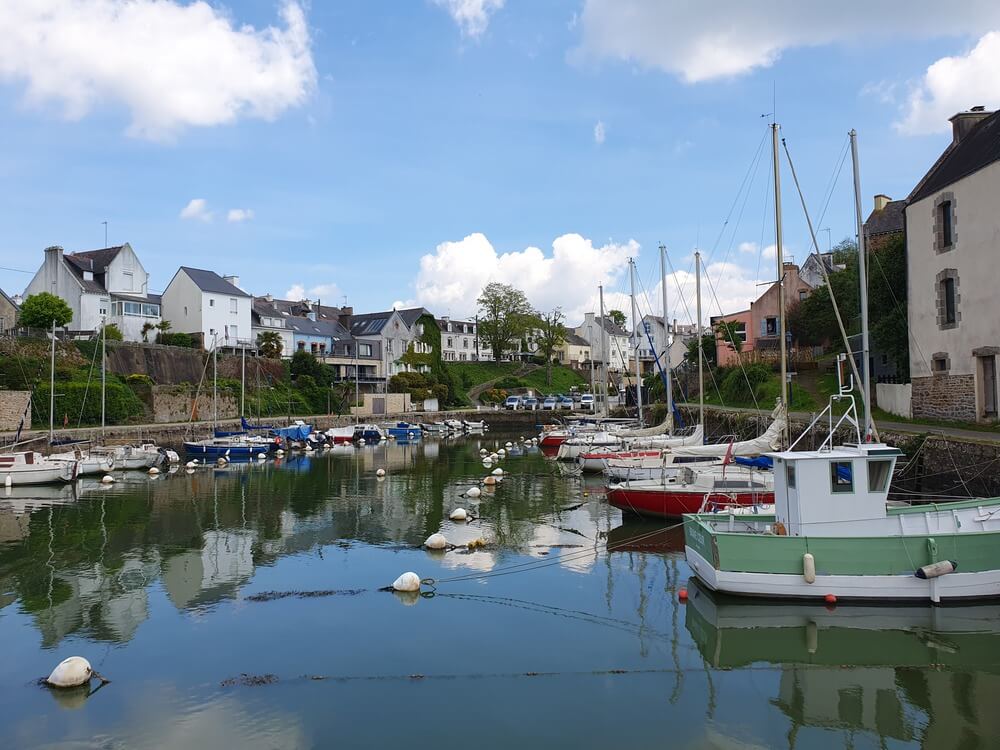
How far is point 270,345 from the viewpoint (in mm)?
77438

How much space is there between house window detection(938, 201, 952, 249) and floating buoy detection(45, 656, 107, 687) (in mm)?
32370

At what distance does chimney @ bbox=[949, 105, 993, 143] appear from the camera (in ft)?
109

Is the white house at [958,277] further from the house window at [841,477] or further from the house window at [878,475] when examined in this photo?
the house window at [841,477]

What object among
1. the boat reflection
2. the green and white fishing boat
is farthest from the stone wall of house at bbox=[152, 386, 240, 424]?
the green and white fishing boat

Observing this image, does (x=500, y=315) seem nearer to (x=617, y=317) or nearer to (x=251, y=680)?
(x=617, y=317)

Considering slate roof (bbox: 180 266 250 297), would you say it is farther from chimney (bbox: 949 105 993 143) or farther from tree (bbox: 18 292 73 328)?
chimney (bbox: 949 105 993 143)

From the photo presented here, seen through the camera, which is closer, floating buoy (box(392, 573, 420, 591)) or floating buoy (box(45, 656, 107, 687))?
floating buoy (box(45, 656, 107, 687))

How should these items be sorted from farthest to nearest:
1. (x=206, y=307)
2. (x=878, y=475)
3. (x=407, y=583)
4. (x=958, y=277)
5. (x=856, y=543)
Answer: (x=206, y=307) → (x=958, y=277) → (x=407, y=583) → (x=878, y=475) → (x=856, y=543)

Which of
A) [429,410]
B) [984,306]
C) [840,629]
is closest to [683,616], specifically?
[840,629]

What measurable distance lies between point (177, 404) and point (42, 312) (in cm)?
1234

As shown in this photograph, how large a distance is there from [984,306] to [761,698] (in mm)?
22415

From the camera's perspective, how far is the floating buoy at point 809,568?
14.6 m

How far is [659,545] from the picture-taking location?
2173 centimetres

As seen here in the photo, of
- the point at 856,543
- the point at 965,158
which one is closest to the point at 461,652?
the point at 856,543
